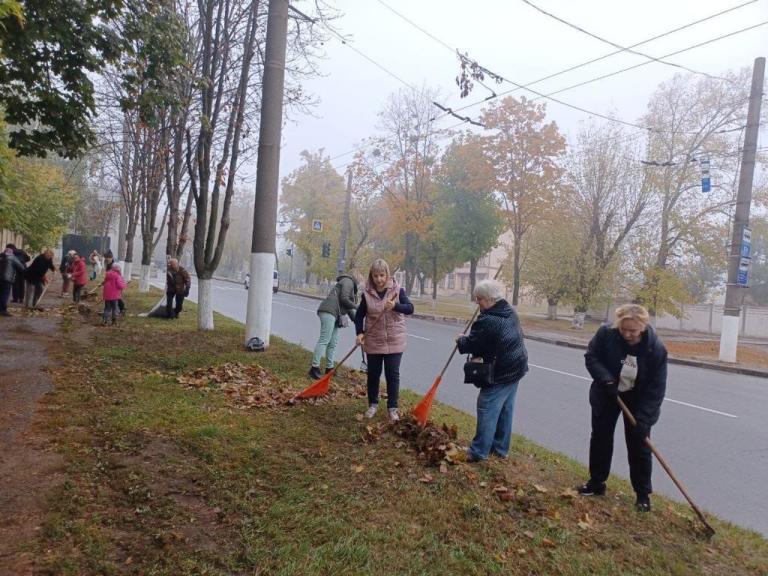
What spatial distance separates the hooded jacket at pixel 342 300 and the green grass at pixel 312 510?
6.94 ft

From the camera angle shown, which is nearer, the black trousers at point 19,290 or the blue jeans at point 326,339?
the blue jeans at point 326,339

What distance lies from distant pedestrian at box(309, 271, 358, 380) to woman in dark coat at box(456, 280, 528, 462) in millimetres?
3050

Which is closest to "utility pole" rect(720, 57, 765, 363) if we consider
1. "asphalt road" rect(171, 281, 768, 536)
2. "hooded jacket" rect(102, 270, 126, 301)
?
"asphalt road" rect(171, 281, 768, 536)

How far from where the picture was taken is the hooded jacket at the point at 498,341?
446 cm

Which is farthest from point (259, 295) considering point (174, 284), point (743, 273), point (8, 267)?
point (743, 273)

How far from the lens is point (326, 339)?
7.44 metres

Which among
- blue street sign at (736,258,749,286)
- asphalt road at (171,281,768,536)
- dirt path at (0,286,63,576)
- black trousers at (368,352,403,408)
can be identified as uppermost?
blue street sign at (736,258,749,286)

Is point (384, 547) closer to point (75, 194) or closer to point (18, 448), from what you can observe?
point (18, 448)

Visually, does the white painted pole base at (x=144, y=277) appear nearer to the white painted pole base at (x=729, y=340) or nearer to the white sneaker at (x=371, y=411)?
the white sneaker at (x=371, y=411)

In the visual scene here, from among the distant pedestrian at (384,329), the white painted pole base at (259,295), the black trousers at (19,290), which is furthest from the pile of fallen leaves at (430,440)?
the black trousers at (19,290)

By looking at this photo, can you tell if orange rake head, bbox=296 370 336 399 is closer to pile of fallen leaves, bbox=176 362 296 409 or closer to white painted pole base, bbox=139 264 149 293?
pile of fallen leaves, bbox=176 362 296 409

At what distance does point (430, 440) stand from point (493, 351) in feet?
3.06

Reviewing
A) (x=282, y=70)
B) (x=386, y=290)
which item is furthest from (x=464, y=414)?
(x=282, y=70)

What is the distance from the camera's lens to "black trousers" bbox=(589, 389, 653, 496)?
407cm
